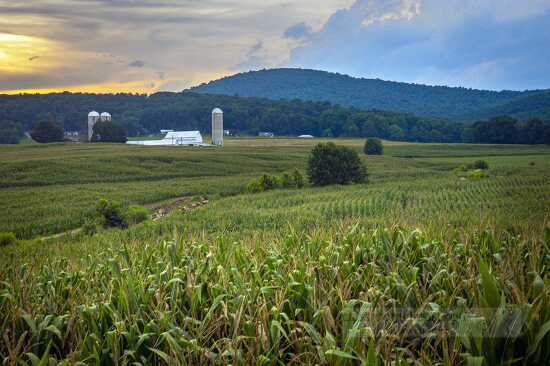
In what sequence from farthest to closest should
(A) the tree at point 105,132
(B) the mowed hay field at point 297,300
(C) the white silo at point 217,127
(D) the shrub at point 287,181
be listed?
(C) the white silo at point 217,127, (A) the tree at point 105,132, (D) the shrub at point 287,181, (B) the mowed hay field at point 297,300

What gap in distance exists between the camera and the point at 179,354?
3.32 metres

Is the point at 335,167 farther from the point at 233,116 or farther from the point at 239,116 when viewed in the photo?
the point at 239,116

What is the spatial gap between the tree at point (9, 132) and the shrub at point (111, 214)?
94.0 ft

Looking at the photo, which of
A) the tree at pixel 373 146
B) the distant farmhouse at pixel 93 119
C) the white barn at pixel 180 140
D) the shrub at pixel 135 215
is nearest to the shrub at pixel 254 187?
the shrub at pixel 135 215

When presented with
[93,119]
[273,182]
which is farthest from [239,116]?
[273,182]

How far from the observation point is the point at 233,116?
304 feet

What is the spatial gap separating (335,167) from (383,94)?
246 feet

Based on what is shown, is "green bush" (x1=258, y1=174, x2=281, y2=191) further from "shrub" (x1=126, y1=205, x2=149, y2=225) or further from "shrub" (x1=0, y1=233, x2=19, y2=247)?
"shrub" (x1=0, y1=233, x2=19, y2=247)

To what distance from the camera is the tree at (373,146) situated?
235 feet

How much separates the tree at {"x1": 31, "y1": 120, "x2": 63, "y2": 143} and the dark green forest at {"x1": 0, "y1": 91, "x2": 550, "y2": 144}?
5.63 feet

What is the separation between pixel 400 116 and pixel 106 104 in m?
49.1

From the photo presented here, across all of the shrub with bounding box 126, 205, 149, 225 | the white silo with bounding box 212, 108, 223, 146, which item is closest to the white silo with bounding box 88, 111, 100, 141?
the white silo with bounding box 212, 108, 223, 146

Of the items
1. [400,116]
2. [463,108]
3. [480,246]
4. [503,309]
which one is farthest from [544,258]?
[463,108]

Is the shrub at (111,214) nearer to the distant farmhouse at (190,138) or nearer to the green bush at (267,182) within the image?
the green bush at (267,182)
